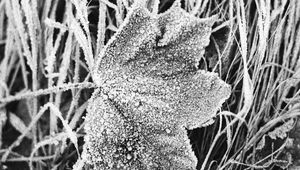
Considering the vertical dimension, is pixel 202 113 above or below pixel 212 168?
above

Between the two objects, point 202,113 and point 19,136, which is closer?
point 202,113

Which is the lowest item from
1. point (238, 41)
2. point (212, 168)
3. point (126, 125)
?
point (212, 168)

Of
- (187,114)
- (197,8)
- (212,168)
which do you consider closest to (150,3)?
(197,8)

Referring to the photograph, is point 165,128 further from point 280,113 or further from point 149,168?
point 280,113
